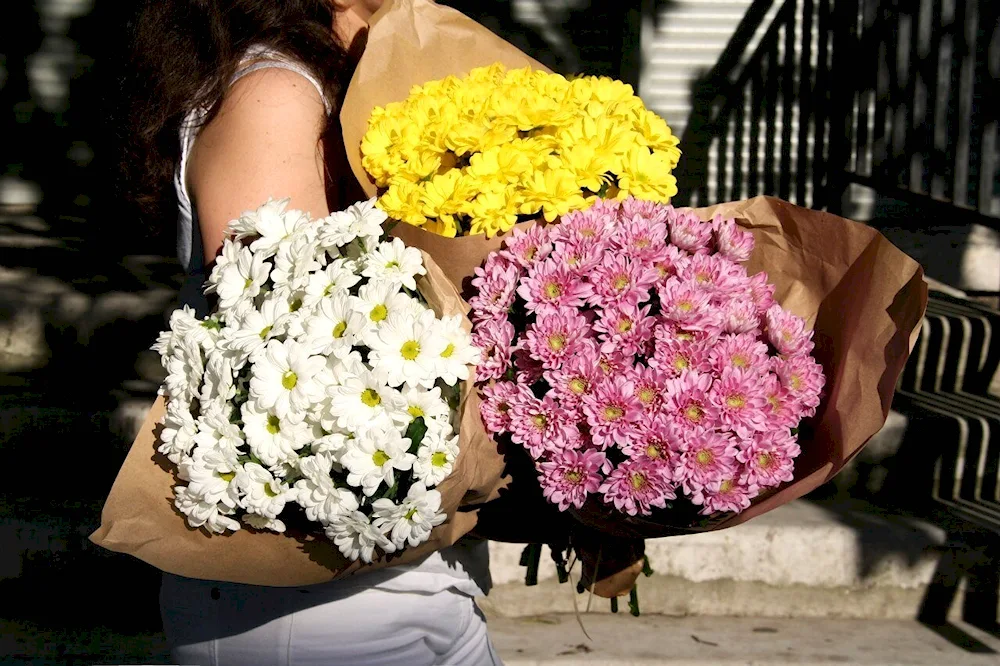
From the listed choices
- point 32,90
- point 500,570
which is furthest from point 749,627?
point 32,90

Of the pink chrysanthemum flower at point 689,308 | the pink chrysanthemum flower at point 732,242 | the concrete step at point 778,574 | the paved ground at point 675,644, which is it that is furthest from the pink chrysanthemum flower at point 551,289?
the concrete step at point 778,574

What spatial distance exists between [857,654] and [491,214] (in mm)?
2365

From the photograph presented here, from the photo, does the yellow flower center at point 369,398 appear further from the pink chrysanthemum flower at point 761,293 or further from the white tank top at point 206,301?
the pink chrysanthemum flower at point 761,293

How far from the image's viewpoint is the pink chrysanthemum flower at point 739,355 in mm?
1206

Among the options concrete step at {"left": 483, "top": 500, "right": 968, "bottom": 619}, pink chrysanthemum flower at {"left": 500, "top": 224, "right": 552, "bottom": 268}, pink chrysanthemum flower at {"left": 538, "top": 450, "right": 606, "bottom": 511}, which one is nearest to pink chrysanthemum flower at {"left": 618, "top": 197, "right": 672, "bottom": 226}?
pink chrysanthemum flower at {"left": 500, "top": 224, "right": 552, "bottom": 268}

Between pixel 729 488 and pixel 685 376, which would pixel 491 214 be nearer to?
pixel 685 376

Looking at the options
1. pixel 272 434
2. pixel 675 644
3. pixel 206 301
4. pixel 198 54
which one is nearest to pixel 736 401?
pixel 272 434

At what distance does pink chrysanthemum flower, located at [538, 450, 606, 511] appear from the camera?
1219 millimetres

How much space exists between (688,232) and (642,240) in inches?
2.8

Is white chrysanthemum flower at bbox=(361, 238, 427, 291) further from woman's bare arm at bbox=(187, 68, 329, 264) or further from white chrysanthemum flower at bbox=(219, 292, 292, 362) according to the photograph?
woman's bare arm at bbox=(187, 68, 329, 264)

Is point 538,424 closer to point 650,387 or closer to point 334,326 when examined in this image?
point 650,387

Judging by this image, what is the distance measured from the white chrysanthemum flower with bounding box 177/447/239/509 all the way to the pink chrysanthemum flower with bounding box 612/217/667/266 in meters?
0.56

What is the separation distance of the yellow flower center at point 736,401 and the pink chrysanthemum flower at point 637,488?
12cm

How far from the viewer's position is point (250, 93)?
1.42m
